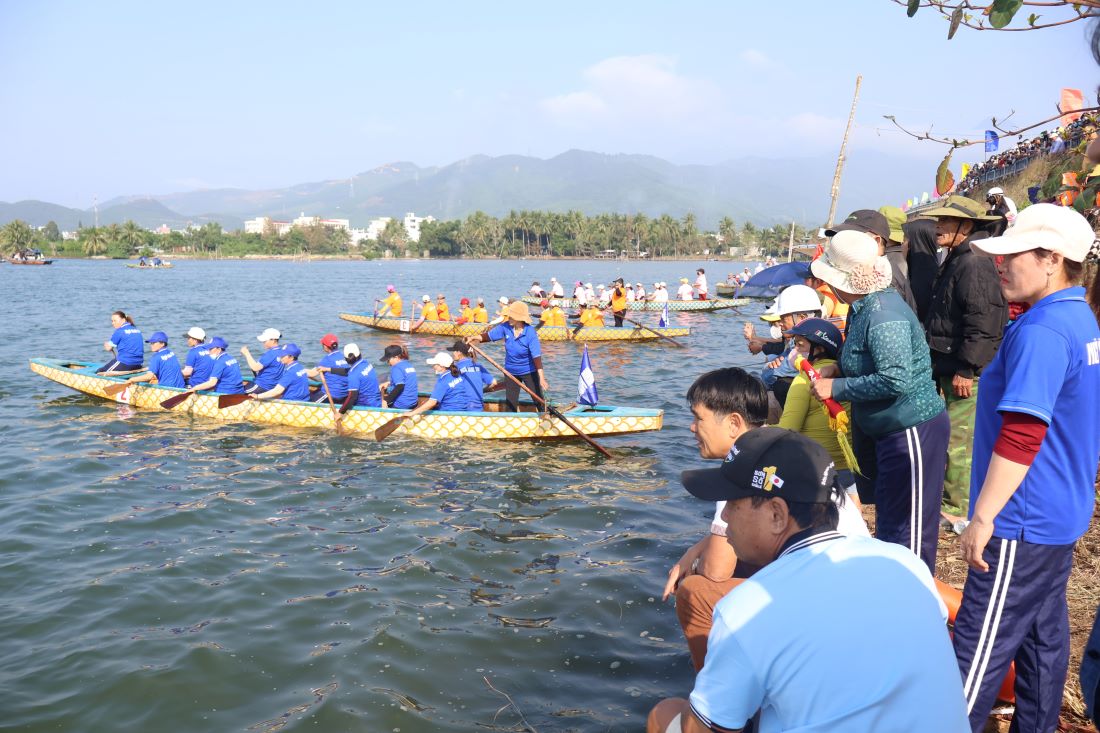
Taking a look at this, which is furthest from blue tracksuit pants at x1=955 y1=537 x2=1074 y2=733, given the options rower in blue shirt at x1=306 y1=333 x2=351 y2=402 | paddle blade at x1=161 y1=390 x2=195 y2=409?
paddle blade at x1=161 y1=390 x2=195 y2=409

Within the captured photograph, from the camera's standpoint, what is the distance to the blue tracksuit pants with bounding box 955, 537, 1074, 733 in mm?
3098

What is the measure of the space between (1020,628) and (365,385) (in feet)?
36.2

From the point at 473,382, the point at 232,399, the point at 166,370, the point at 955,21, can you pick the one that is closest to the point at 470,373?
the point at 473,382

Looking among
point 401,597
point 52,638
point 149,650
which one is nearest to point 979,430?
point 401,597

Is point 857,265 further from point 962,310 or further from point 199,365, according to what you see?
point 199,365

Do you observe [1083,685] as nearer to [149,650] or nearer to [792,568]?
[792,568]

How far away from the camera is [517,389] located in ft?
42.1

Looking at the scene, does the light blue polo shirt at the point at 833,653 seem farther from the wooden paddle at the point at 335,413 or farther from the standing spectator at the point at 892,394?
the wooden paddle at the point at 335,413

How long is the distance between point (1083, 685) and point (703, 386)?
1.84 meters

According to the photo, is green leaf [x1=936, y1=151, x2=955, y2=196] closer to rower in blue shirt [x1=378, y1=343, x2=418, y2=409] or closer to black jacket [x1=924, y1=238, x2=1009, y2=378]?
black jacket [x1=924, y1=238, x2=1009, y2=378]

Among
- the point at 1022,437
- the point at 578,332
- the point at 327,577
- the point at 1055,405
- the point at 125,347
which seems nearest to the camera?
the point at 1022,437

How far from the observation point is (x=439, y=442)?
12359mm

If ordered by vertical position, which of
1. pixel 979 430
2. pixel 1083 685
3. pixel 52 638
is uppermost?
pixel 979 430

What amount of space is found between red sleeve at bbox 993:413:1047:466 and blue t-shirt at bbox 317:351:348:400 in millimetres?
11540
